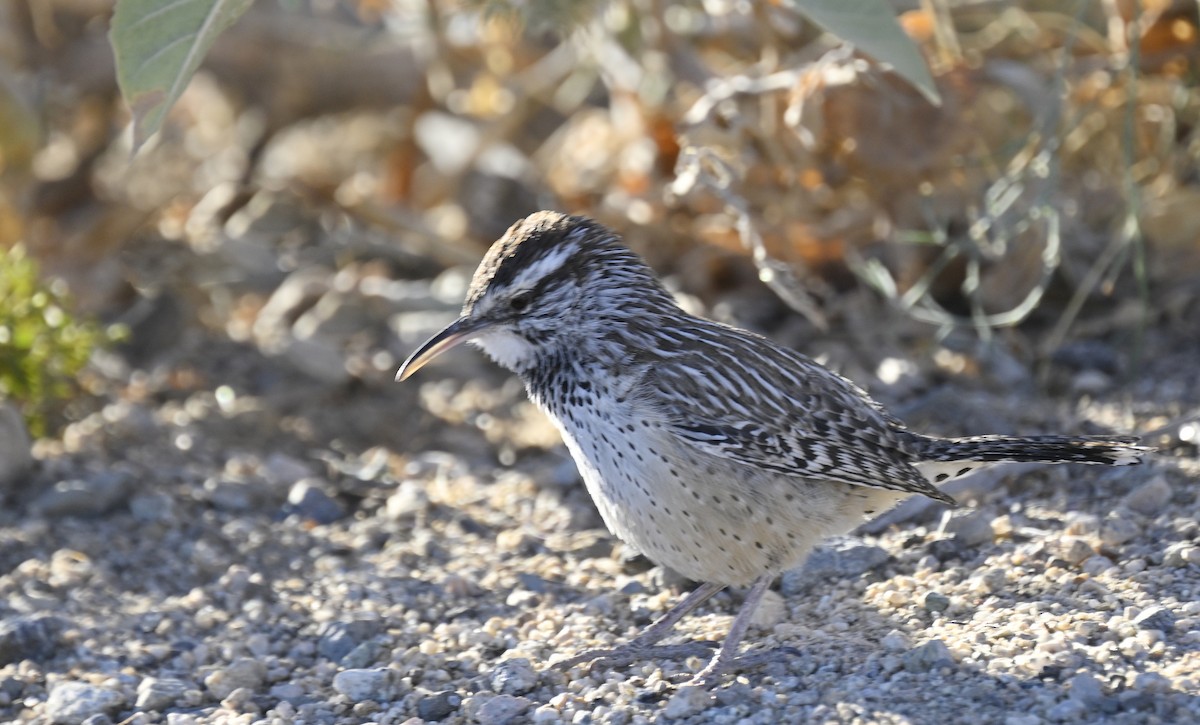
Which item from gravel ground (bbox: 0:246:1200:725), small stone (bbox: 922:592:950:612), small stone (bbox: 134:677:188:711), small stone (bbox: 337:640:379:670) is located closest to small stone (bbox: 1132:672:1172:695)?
gravel ground (bbox: 0:246:1200:725)

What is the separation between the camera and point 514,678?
3738 mm

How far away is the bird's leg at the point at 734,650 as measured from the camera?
11.9ft

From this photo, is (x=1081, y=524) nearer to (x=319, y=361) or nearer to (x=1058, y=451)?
(x=1058, y=451)

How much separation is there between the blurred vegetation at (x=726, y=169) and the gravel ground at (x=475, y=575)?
44cm

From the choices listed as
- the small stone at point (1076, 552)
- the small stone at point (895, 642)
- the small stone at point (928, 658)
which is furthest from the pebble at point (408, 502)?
the small stone at point (1076, 552)

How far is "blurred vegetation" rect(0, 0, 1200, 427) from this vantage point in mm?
5285

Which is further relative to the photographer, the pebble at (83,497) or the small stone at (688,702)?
the pebble at (83,497)

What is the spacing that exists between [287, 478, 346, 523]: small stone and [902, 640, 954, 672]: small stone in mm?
2252

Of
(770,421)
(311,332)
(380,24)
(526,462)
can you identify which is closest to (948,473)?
(770,421)

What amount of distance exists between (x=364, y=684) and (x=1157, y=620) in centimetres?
200

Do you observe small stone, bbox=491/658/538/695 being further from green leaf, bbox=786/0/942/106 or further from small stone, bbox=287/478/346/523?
green leaf, bbox=786/0/942/106

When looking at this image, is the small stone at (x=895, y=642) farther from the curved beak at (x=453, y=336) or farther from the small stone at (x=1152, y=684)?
the curved beak at (x=453, y=336)

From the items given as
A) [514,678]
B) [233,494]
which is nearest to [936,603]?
[514,678]

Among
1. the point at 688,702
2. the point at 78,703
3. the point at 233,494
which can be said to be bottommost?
the point at 688,702
